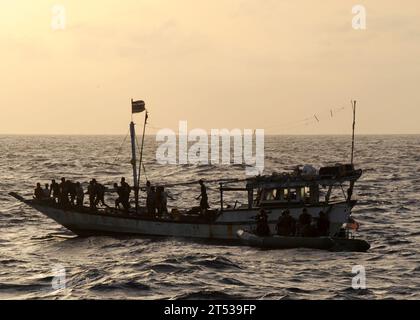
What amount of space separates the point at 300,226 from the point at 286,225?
60cm

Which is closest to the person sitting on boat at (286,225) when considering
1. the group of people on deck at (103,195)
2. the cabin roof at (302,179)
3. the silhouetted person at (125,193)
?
the cabin roof at (302,179)

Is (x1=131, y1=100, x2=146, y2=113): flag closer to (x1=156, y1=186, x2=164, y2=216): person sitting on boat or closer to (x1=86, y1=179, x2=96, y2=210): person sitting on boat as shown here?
(x1=86, y1=179, x2=96, y2=210): person sitting on boat

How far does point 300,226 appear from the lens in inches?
1204

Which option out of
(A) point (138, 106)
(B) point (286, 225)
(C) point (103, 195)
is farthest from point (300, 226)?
(A) point (138, 106)

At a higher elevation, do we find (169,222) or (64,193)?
(64,193)

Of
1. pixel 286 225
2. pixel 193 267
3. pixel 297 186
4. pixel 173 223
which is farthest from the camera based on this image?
pixel 173 223

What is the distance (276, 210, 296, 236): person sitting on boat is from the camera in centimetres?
3052

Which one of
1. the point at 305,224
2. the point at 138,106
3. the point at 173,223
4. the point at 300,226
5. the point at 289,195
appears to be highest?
the point at 138,106

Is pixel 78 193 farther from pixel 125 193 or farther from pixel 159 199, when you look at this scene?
pixel 159 199

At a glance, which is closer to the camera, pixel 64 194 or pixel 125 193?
pixel 125 193

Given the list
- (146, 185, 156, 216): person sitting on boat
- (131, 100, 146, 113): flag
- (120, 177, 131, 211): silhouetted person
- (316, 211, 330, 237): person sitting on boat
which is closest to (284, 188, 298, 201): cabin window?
(316, 211, 330, 237): person sitting on boat

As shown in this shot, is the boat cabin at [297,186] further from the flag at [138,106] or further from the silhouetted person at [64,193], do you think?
the silhouetted person at [64,193]

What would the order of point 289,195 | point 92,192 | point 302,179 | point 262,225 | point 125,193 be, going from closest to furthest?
point 262,225 → point 302,179 → point 289,195 → point 125,193 → point 92,192

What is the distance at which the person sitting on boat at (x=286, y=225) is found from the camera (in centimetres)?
3052
